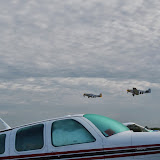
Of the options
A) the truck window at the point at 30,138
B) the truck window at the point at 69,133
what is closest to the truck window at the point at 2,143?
the truck window at the point at 30,138

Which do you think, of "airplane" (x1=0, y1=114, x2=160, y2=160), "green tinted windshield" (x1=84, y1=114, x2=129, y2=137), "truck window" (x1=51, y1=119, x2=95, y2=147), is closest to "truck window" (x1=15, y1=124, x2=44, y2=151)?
"airplane" (x1=0, y1=114, x2=160, y2=160)

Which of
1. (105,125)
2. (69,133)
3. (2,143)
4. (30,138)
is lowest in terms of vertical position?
(2,143)

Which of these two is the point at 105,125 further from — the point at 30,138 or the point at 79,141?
the point at 30,138

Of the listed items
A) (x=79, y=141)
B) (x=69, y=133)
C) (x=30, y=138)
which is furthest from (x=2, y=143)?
(x=79, y=141)

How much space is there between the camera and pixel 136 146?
698cm

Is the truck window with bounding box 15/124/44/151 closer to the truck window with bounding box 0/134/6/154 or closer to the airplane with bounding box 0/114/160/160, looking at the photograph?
the airplane with bounding box 0/114/160/160

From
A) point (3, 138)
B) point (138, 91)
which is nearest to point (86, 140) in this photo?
point (3, 138)

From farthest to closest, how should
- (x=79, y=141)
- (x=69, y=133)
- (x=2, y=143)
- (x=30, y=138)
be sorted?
1. (x=2, y=143)
2. (x=30, y=138)
3. (x=69, y=133)
4. (x=79, y=141)

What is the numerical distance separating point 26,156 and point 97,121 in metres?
2.24

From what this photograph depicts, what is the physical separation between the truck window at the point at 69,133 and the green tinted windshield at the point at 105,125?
368mm

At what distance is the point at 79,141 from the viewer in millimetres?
7551

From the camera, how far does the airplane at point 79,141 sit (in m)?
7.01

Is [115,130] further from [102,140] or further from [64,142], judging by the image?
[64,142]

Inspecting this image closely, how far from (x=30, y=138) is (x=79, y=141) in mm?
1578
